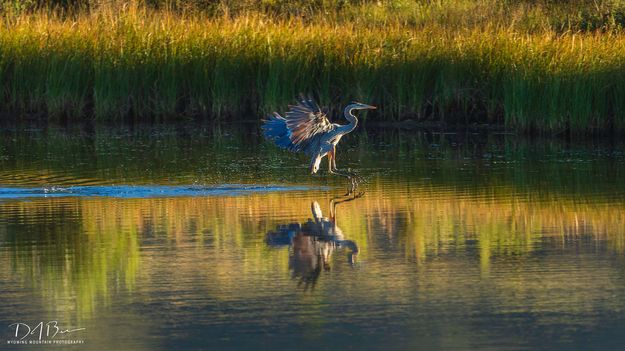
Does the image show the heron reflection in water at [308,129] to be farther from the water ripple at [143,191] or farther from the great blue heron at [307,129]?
the water ripple at [143,191]

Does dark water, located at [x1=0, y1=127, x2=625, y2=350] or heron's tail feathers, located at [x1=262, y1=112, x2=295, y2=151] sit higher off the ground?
heron's tail feathers, located at [x1=262, y1=112, x2=295, y2=151]

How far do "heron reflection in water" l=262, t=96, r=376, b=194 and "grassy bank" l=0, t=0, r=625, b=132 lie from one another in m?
5.84

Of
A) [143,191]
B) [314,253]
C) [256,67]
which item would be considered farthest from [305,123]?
[256,67]

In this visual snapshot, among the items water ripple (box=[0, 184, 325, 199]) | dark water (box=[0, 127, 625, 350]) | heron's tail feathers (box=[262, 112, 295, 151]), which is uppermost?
heron's tail feathers (box=[262, 112, 295, 151])

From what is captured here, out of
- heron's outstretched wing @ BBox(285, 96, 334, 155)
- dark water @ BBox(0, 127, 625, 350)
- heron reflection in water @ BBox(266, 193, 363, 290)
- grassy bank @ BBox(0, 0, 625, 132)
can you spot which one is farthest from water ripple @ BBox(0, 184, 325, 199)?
grassy bank @ BBox(0, 0, 625, 132)

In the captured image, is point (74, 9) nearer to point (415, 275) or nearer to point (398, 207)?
point (398, 207)

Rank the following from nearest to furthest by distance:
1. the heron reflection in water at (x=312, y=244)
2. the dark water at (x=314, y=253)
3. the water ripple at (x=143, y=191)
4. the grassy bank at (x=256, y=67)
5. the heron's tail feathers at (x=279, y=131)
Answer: the dark water at (x=314, y=253), the heron reflection in water at (x=312, y=244), the water ripple at (x=143, y=191), the heron's tail feathers at (x=279, y=131), the grassy bank at (x=256, y=67)

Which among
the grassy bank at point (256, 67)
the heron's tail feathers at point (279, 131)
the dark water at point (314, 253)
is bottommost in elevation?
the dark water at point (314, 253)

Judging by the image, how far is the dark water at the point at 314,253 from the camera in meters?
6.41

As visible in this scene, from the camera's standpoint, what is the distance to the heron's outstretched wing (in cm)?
1174

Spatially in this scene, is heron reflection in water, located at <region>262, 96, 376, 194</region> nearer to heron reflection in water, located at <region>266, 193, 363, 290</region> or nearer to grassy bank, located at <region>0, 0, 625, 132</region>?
heron reflection in water, located at <region>266, 193, 363, 290</region>

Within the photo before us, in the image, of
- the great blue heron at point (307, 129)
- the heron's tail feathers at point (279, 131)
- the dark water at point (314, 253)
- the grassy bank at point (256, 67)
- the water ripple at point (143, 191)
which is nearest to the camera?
the dark water at point (314, 253)

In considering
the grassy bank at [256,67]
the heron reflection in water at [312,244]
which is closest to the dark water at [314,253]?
the heron reflection in water at [312,244]

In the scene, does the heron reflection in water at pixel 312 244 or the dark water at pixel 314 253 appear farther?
the heron reflection in water at pixel 312 244
